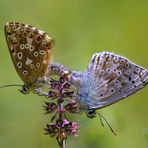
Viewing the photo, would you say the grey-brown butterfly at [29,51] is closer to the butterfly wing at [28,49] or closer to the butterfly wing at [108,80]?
the butterfly wing at [28,49]

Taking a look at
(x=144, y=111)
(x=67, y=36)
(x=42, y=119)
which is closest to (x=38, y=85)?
(x=42, y=119)

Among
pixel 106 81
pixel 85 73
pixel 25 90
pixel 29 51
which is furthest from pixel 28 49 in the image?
pixel 106 81

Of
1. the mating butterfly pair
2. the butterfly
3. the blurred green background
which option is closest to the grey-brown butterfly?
the mating butterfly pair

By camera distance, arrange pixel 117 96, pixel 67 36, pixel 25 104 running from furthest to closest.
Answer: pixel 67 36
pixel 25 104
pixel 117 96

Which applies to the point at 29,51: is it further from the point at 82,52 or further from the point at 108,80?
the point at 82,52

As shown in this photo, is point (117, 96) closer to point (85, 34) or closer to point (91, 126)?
point (91, 126)

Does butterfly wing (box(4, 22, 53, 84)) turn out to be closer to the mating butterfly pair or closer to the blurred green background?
the mating butterfly pair

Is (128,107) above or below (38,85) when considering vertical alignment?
below
